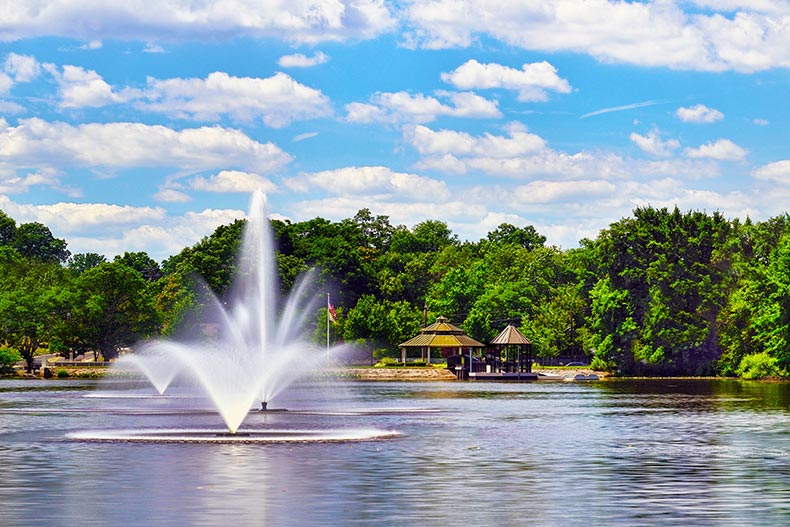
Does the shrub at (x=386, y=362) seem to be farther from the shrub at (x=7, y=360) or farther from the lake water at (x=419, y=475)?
the lake water at (x=419, y=475)

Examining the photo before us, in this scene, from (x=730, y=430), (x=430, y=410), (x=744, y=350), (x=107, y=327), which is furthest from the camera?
(x=107, y=327)

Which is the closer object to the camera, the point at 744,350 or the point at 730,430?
the point at 730,430

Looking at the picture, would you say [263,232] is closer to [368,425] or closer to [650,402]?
[368,425]

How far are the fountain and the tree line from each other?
2954mm

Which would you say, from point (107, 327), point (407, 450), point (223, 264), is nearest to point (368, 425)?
point (407, 450)

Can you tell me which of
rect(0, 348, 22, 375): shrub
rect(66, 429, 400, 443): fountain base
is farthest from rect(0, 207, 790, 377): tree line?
rect(66, 429, 400, 443): fountain base

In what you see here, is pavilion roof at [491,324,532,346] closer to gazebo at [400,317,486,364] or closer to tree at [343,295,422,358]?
→ gazebo at [400,317,486,364]

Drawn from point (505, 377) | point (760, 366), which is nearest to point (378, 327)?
point (505, 377)

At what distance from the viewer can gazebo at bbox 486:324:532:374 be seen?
144m

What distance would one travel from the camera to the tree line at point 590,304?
148625 mm

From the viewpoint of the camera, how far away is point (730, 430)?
53.0 metres

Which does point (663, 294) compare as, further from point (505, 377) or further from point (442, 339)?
point (442, 339)

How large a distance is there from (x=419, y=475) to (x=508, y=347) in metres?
126

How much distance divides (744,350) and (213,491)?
127 meters
